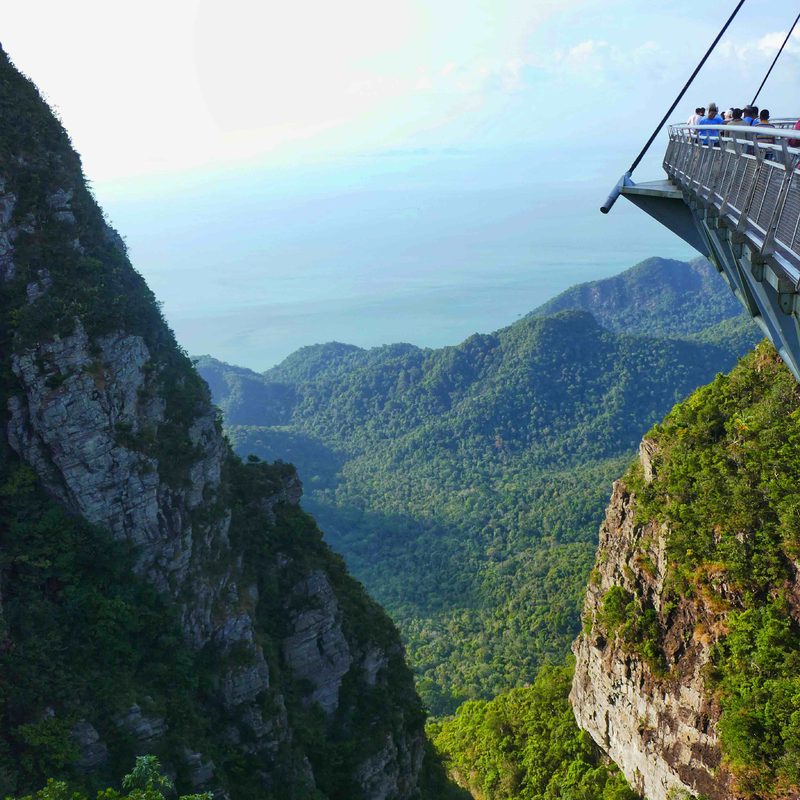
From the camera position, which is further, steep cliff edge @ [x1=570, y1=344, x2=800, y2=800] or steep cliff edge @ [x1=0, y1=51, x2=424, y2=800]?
steep cliff edge @ [x1=0, y1=51, x2=424, y2=800]

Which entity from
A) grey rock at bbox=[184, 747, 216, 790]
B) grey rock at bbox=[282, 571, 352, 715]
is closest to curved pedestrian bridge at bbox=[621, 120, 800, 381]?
grey rock at bbox=[184, 747, 216, 790]

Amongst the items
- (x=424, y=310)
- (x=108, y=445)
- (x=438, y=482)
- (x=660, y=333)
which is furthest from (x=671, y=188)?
(x=424, y=310)

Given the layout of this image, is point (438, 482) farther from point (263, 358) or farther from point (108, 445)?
point (263, 358)

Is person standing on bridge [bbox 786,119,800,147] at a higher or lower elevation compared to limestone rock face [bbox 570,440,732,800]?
higher

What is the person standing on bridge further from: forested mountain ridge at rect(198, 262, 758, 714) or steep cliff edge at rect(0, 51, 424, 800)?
forested mountain ridge at rect(198, 262, 758, 714)

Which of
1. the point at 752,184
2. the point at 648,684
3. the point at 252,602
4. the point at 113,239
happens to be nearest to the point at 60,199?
the point at 113,239

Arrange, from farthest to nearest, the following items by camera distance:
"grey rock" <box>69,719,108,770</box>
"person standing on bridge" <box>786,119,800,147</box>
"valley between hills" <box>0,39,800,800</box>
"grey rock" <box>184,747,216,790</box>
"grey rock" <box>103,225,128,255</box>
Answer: "grey rock" <box>103,225,128,255</box> → "grey rock" <box>184,747,216,790</box> → "valley between hills" <box>0,39,800,800</box> → "grey rock" <box>69,719,108,770</box> → "person standing on bridge" <box>786,119,800,147</box>

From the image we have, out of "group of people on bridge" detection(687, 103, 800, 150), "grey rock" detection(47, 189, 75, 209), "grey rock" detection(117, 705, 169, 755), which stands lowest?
"grey rock" detection(117, 705, 169, 755)

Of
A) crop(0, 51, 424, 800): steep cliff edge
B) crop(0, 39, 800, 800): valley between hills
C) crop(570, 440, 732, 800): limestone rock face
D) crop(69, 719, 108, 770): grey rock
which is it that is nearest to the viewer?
crop(69, 719, 108, 770): grey rock
